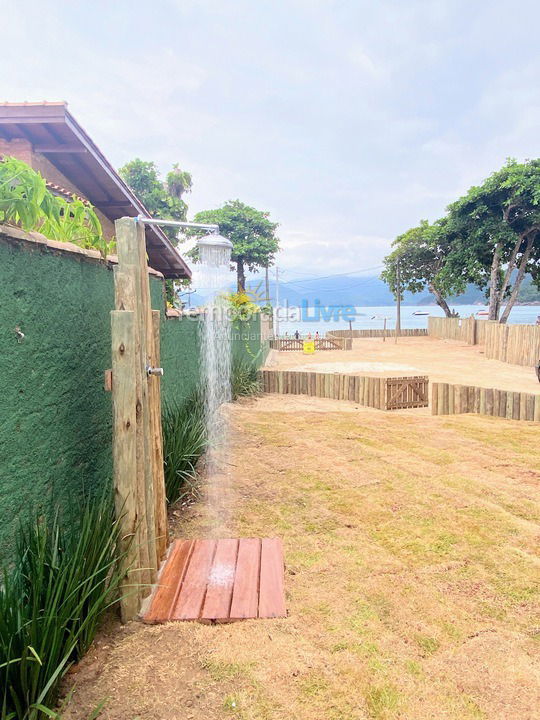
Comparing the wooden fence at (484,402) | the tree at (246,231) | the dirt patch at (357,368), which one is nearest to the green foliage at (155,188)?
the dirt patch at (357,368)

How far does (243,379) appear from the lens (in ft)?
28.9

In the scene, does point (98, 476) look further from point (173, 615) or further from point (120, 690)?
point (120, 690)

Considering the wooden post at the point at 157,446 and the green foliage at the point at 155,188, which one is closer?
the wooden post at the point at 157,446

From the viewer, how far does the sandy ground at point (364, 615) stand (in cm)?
176

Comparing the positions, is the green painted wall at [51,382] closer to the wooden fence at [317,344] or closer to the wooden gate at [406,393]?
the wooden gate at [406,393]

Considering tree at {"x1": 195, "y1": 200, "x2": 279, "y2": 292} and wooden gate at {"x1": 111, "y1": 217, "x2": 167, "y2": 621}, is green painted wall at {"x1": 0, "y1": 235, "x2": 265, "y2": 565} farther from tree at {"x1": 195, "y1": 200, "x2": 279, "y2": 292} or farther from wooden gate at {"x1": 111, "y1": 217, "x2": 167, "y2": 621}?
tree at {"x1": 195, "y1": 200, "x2": 279, "y2": 292}

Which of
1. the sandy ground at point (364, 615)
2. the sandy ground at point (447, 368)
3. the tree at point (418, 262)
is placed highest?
the tree at point (418, 262)

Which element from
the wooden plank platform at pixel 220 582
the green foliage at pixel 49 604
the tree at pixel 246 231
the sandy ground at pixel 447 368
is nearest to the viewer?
the green foliage at pixel 49 604

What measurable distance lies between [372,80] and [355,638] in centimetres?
2613

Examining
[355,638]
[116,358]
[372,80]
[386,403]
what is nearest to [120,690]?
[355,638]

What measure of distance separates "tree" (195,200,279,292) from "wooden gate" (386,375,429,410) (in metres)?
30.0

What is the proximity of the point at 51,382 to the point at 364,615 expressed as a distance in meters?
1.92

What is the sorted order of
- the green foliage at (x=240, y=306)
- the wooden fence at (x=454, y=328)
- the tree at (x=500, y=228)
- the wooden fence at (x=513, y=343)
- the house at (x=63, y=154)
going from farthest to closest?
the wooden fence at (x=454, y=328), the tree at (x=500, y=228), the wooden fence at (x=513, y=343), the green foliage at (x=240, y=306), the house at (x=63, y=154)

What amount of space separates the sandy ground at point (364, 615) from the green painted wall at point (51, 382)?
762 mm
